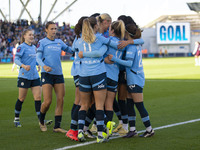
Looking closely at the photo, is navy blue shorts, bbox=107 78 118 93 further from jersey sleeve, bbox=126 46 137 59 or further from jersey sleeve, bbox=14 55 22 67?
jersey sleeve, bbox=14 55 22 67

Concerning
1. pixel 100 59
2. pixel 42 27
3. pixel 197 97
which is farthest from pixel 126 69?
pixel 42 27

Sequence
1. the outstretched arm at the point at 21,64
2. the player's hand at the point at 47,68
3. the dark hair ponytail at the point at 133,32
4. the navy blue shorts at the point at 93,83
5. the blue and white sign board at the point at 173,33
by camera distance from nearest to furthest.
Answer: the navy blue shorts at the point at 93,83, the dark hair ponytail at the point at 133,32, the player's hand at the point at 47,68, the outstretched arm at the point at 21,64, the blue and white sign board at the point at 173,33

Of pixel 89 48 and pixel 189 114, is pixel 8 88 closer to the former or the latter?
pixel 189 114

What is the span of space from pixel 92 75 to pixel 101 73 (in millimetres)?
154

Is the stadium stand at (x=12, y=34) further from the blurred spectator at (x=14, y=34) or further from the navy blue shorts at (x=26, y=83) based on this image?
the navy blue shorts at (x=26, y=83)

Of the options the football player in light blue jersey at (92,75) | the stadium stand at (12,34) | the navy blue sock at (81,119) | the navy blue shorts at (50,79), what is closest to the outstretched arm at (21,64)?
the navy blue shorts at (50,79)

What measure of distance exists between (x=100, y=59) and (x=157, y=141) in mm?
1637

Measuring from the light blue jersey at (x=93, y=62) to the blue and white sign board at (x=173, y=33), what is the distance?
201 feet

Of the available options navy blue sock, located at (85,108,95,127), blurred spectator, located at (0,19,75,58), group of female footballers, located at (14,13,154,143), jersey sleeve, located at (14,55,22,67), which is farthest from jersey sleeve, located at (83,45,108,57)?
blurred spectator, located at (0,19,75,58)

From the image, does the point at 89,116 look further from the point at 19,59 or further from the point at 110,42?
the point at 19,59

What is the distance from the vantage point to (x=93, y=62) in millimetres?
6410

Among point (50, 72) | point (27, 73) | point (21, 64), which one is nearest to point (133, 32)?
point (50, 72)

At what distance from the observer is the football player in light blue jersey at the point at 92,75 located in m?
6.36

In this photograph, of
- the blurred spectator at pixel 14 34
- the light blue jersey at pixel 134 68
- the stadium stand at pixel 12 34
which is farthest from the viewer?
the blurred spectator at pixel 14 34
